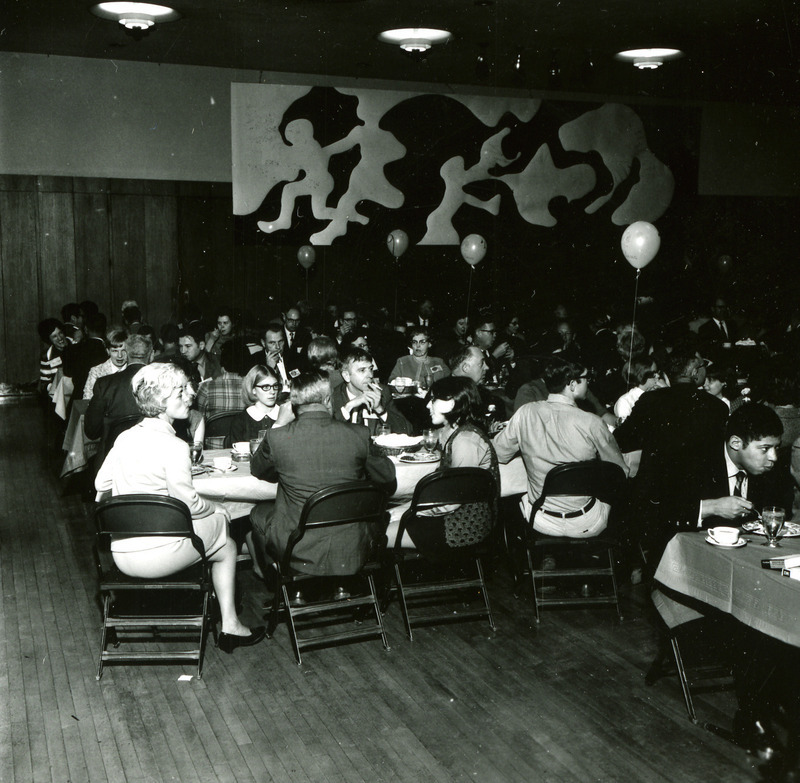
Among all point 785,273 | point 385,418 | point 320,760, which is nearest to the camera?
point 320,760

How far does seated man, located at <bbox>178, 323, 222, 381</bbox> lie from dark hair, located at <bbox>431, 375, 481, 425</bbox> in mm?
3595

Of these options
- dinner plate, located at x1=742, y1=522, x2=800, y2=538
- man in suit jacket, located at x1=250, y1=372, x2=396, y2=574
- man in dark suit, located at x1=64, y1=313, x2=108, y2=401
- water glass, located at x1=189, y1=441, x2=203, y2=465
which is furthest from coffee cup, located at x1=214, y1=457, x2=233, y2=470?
man in dark suit, located at x1=64, y1=313, x2=108, y2=401

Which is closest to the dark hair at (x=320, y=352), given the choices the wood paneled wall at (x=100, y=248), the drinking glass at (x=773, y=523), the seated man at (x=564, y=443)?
the seated man at (x=564, y=443)

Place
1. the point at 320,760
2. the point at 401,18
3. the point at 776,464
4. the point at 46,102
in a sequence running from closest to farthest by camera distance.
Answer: the point at 320,760
the point at 776,464
the point at 401,18
the point at 46,102

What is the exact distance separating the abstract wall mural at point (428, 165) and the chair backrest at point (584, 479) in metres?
8.60

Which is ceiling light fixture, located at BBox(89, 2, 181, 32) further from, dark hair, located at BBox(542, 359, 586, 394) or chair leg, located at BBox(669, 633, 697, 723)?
chair leg, located at BBox(669, 633, 697, 723)

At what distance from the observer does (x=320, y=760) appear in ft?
11.2

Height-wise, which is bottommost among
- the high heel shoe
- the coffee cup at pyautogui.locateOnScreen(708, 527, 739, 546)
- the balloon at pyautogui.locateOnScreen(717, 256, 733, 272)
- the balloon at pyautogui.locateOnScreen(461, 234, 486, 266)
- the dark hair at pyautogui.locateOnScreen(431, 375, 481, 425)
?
the high heel shoe

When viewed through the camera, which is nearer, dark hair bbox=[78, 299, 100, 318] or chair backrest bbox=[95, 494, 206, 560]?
chair backrest bbox=[95, 494, 206, 560]

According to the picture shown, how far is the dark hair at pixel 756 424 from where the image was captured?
12.7 feet

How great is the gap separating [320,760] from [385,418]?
9.25 feet

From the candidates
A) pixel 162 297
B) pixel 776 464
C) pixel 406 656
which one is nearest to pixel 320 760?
pixel 406 656

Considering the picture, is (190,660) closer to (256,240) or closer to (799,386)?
(799,386)

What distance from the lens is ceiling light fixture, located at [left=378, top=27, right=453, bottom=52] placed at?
9586 millimetres
